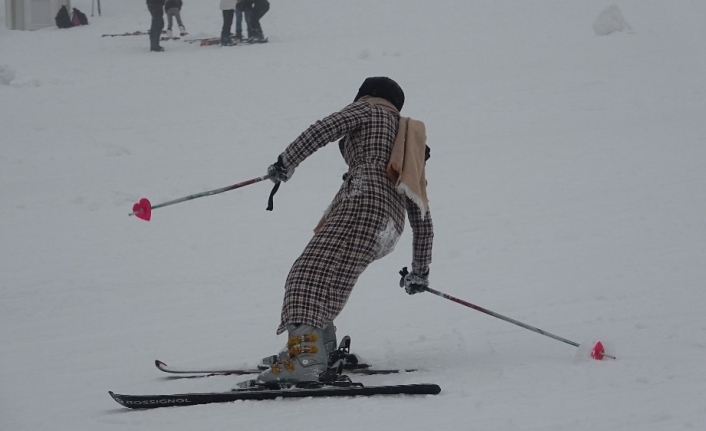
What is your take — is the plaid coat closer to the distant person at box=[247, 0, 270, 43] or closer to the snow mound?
the snow mound

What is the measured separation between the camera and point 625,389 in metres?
4.16

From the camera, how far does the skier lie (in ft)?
14.7

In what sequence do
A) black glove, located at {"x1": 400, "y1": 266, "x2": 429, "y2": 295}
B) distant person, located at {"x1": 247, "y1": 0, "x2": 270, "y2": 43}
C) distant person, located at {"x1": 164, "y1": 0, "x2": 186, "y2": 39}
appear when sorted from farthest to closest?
distant person, located at {"x1": 164, "y1": 0, "x2": 186, "y2": 39} → distant person, located at {"x1": 247, "y1": 0, "x2": 270, "y2": 43} → black glove, located at {"x1": 400, "y1": 266, "x2": 429, "y2": 295}

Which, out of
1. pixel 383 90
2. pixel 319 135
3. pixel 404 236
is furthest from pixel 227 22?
pixel 319 135

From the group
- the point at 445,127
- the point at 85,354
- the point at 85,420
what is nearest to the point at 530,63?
the point at 445,127

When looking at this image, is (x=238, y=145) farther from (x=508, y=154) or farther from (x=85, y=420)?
(x=85, y=420)

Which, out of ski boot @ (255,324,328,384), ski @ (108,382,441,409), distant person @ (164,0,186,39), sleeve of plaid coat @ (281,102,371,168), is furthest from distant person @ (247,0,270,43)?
ski @ (108,382,441,409)

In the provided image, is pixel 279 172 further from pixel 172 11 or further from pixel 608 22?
pixel 172 11

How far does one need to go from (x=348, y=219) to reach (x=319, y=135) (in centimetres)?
46

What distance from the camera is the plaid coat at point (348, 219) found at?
4477 millimetres

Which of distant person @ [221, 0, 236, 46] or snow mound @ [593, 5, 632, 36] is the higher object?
distant person @ [221, 0, 236, 46]

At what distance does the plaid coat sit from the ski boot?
6 cm

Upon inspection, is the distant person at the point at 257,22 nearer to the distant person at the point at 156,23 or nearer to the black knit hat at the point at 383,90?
the distant person at the point at 156,23

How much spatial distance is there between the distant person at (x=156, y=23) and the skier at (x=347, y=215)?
13641mm
